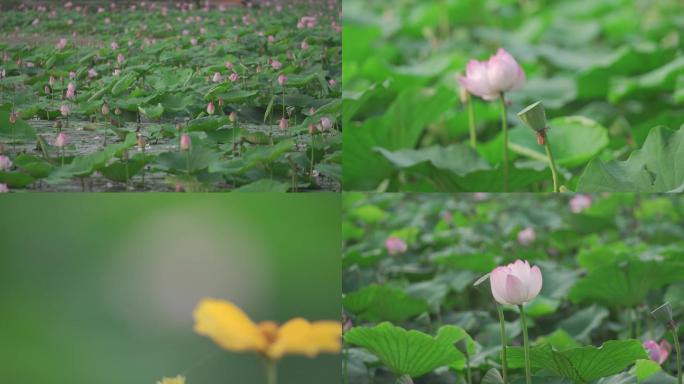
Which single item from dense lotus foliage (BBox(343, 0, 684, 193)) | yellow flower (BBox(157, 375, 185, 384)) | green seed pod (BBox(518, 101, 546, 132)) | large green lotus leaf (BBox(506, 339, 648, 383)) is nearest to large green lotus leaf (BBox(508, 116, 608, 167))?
dense lotus foliage (BBox(343, 0, 684, 193))

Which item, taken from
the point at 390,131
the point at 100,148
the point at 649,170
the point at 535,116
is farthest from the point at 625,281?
the point at 100,148

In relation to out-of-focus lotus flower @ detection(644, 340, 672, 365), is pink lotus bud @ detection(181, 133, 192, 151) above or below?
above

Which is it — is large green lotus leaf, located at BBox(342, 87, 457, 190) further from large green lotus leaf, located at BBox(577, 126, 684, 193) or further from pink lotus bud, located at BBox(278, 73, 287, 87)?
large green lotus leaf, located at BBox(577, 126, 684, 193)

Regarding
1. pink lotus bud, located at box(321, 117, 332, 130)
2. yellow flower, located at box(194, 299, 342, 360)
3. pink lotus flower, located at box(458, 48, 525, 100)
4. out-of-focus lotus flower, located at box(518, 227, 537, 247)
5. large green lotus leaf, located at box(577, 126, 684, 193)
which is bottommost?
out-of-focus lotus flower, located at box(518, 227, 537, 247)

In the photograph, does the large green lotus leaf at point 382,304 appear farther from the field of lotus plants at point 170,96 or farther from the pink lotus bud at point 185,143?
the pink lotus bud at point 185,143

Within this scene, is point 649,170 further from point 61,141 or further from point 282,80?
point 61,141

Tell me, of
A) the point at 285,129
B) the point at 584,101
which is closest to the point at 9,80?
the point at 285,129
